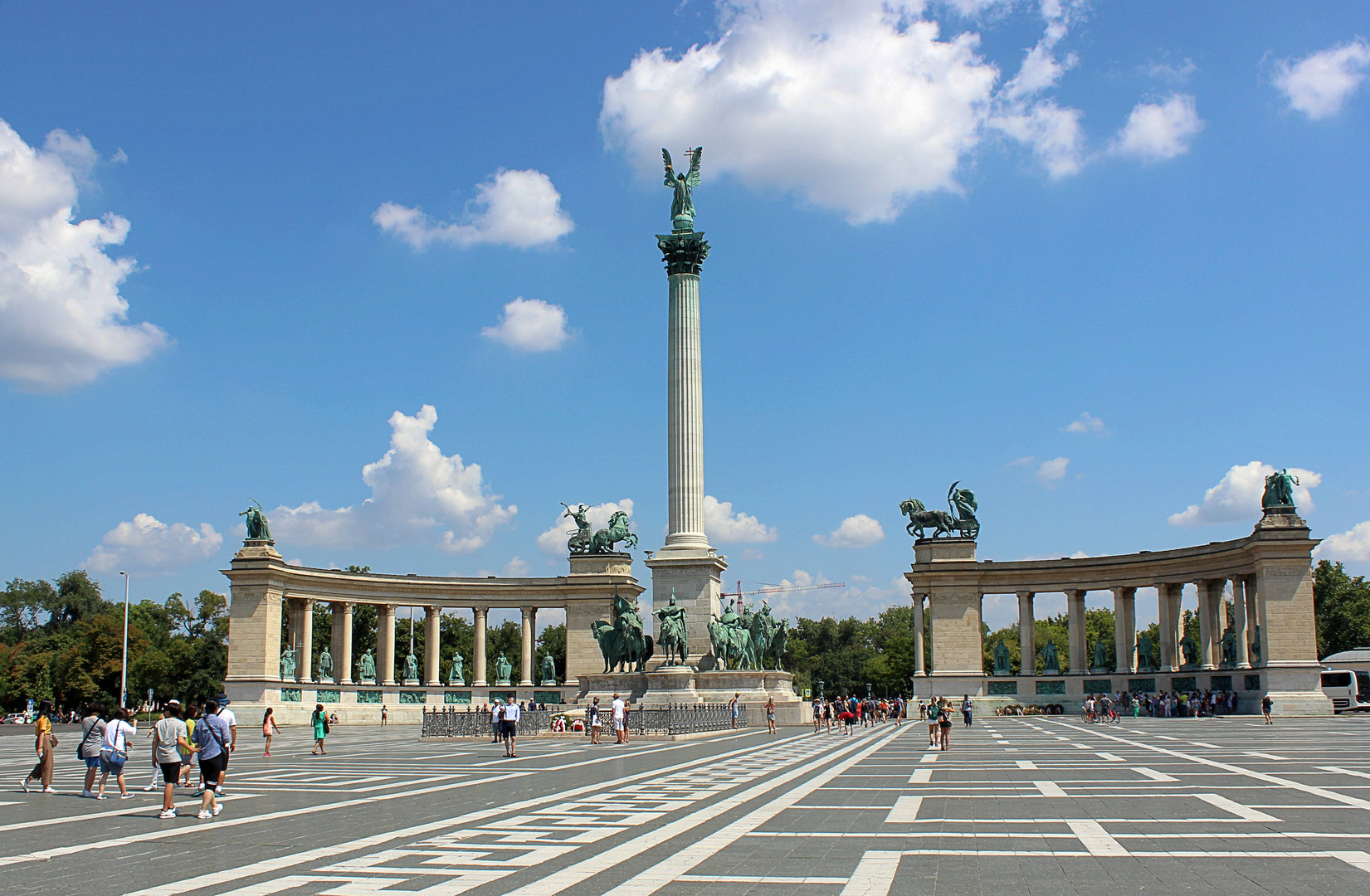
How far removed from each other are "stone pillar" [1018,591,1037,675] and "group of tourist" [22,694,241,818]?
66710 millimetres

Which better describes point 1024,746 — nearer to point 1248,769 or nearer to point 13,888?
point 1248,769

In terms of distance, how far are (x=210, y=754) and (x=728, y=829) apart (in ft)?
28.2

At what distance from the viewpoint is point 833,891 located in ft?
37.1

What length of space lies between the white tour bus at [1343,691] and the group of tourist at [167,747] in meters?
68.9

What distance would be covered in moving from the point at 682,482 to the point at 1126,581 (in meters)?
35.9

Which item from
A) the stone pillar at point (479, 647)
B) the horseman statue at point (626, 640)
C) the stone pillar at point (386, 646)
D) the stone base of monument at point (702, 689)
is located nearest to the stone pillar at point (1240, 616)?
the stone base of monument at point (702, 689)

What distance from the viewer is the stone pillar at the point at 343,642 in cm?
8381

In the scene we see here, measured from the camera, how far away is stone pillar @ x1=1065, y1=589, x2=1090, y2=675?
263 ft

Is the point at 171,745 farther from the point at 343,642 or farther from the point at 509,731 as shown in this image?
the point at 343,642

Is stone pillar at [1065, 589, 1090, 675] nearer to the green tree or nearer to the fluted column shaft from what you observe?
the green tree

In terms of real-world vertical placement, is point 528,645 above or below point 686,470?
below

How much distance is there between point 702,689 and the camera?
5588cm

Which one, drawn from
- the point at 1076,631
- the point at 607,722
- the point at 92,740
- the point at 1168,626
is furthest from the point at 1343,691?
the point at 92,740

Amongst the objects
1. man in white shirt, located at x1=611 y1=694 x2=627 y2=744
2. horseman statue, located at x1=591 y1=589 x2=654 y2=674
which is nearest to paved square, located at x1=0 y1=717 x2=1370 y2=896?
man in white shirt, located at x1=611 y1=694 x2=627 y2=744
